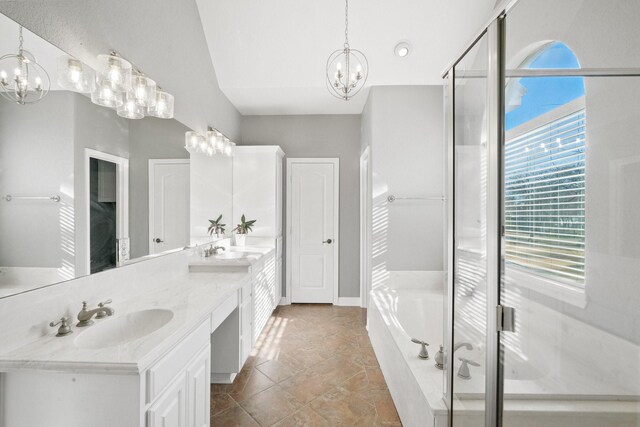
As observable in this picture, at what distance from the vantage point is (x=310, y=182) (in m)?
4.18

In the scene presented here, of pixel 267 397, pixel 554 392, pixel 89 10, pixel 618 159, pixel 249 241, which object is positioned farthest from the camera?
pixel 249 241

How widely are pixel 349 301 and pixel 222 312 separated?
260 centimetres

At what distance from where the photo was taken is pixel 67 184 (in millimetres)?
1336

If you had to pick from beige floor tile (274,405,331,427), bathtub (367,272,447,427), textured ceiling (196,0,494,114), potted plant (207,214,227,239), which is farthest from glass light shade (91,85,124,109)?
bathtub (367,272,447,427)

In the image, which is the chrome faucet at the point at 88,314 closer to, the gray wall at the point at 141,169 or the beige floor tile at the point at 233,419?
the gray wall at the point at 141,169

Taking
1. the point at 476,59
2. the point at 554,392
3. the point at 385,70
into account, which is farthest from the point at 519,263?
the point at 385,70

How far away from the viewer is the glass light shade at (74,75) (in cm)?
135

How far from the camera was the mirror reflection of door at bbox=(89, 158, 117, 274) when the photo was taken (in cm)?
150

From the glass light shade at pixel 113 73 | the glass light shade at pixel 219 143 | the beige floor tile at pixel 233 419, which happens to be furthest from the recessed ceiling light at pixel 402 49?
the beige floor tile at pixel 233 419

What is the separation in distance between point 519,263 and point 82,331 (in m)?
1.75

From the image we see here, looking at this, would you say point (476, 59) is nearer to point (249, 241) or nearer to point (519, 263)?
point (519, 263)


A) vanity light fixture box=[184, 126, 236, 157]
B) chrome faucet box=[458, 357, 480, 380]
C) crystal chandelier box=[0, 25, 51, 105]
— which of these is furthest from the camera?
vanity light fixture box=[184, 126, 236, 157]

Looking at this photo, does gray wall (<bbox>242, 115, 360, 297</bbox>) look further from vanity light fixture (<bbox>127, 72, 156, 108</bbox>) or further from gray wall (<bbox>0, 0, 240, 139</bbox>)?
vanity light fixture (<bbox>127, 72, 156, 108</bbox>)

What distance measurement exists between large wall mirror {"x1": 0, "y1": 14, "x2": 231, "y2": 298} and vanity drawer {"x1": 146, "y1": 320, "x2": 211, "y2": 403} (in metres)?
0.64
